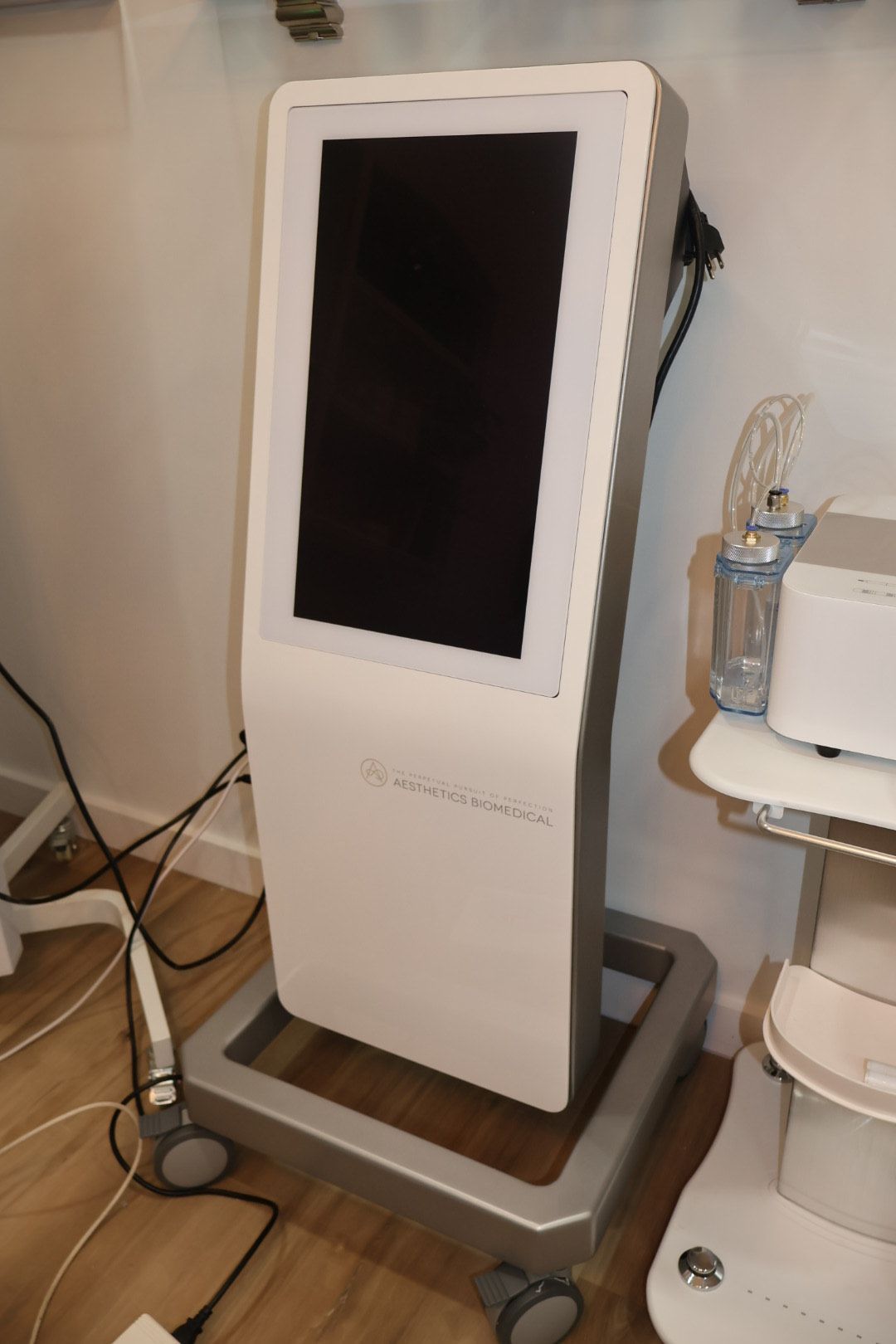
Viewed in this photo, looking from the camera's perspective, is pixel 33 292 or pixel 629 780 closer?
pixel 629 780

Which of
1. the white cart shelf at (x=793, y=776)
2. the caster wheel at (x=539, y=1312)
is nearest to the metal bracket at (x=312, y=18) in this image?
the white cart shelf at (x=793, y=776)

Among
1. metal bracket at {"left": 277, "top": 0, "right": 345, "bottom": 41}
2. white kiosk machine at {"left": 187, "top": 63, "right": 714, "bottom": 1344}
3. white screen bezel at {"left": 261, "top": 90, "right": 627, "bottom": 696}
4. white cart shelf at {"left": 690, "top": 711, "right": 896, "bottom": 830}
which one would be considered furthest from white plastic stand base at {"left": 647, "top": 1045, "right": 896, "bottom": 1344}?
metal bracket at {"left": 277, "top": 0, "right": 345, "bottom": 41}

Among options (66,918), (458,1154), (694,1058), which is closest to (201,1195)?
(458,1154)

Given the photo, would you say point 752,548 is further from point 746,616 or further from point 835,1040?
point 835,1040

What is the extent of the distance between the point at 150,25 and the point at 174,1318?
1.44 m

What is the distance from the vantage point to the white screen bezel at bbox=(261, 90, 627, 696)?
820 millimetres

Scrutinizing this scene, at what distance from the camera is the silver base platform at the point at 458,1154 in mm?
1015

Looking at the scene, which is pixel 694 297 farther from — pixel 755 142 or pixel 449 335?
pixel 449 335

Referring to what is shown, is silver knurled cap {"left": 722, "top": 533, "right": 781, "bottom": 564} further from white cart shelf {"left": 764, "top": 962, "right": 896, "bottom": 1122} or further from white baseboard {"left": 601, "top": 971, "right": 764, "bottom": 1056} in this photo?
white baseboard {"left": 601, "top": 971, "right": 764, "bottom": 1056}

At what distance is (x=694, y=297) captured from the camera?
100cm

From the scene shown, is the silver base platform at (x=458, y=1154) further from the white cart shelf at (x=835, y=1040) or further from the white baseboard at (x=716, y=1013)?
the white cart shelf at (x=835, y=1040)

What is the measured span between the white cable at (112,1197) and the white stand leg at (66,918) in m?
0.08

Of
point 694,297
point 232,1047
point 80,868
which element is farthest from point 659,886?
point 80,868

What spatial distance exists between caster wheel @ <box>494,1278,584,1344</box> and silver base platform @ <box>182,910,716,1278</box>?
18 millimetres
